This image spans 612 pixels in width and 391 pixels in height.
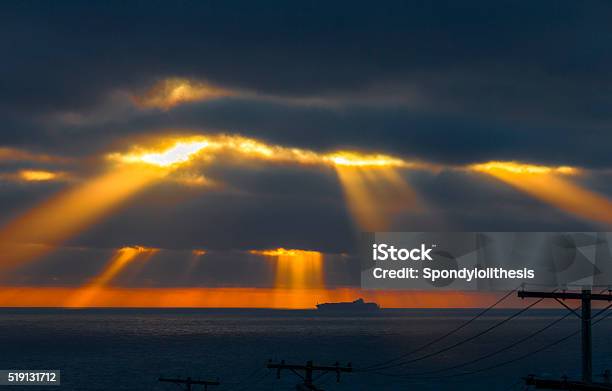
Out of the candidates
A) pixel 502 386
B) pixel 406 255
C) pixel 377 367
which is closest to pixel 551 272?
Result: pixel 406 255

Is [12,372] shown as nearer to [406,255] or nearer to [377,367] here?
[377,367]

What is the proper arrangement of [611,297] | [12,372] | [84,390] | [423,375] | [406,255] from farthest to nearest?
[12,372], [423,375], [84,390], [406,255], [611,297]

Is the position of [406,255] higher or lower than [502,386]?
higher

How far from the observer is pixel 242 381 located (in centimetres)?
15088

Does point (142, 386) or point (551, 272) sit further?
point (142, 386)

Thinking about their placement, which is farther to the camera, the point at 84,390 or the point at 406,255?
the point at 84,390

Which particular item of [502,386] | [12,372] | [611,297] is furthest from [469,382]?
[611,297]

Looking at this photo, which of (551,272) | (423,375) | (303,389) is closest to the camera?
(303,389)

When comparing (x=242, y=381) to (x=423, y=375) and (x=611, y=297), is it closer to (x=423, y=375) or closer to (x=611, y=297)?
(x=423, y=375)

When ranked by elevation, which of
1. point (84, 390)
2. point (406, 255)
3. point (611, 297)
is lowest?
point (84, 390)

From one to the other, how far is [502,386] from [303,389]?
335ft

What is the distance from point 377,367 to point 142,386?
59.2m

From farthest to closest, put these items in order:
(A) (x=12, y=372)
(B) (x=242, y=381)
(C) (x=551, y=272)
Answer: (A) (x=12, y=372), (B) (x=242, y=381), (C) (x=551, y=272)

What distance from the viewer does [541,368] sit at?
18338cm
